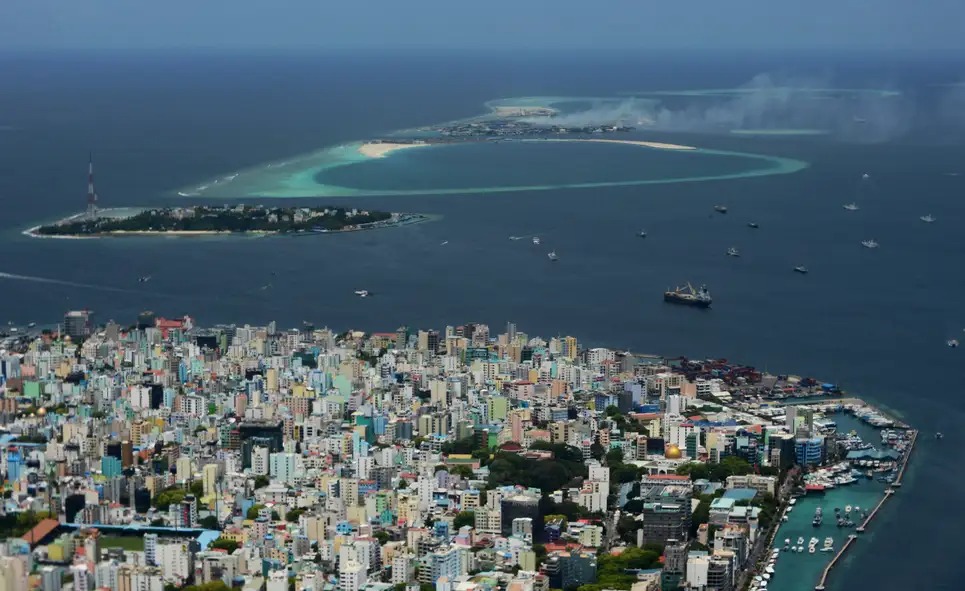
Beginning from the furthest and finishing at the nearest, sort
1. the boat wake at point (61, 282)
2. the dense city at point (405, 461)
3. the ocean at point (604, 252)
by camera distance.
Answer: the boat wake at point (61, 282) < the ocean at point (604, 252) < the dense city at point (405, 461)

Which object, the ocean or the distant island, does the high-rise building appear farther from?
the distant island

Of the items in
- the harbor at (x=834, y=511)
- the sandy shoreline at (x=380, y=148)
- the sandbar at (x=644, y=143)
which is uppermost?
the sandy shoreline at (x=380, y=148)

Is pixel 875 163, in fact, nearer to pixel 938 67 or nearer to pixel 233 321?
pixel 233 321

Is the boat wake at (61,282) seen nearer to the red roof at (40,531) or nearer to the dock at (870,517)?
the red roof at (40,531)

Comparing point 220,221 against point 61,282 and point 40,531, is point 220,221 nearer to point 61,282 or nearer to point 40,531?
point 61,282

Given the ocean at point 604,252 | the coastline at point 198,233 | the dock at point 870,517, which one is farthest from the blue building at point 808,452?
the coastline at point 198,233

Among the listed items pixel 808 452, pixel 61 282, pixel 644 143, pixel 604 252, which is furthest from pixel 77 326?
pixel 644 143

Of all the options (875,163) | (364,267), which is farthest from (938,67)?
(364,267)

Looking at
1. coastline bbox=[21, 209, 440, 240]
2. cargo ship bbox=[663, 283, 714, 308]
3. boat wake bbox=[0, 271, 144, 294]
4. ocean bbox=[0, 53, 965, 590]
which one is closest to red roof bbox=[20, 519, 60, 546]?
ocean bbox=[0, 53, 965, 590]
